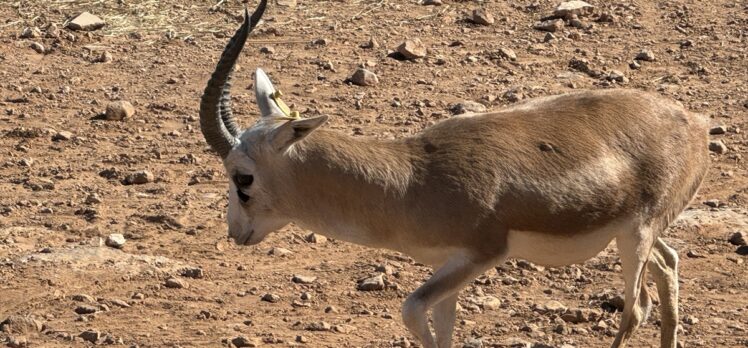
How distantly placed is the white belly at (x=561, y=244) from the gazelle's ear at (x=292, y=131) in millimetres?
1327

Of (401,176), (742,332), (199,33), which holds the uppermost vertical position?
(401,176)

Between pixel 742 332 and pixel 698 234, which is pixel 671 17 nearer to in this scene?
pixel 698 234

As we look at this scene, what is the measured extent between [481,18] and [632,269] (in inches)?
318

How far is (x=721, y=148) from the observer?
13.8 meters

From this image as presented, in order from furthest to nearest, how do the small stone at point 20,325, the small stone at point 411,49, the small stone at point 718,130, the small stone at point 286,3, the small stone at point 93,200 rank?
1. the small stone at point 286,3
2. the small stone at point 411,49
3. the small stone at point 718,130
4. the small stone at point 93,200
5. the small stone at point 20,325

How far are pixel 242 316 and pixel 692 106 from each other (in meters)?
6.28

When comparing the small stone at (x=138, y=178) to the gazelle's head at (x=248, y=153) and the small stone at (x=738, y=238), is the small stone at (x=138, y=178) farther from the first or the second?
the small stone at (x=738, y=238)

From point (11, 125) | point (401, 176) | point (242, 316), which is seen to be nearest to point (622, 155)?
point (401, 176)

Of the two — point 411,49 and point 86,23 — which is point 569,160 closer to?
point 411,49

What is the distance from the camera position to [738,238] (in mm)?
11805

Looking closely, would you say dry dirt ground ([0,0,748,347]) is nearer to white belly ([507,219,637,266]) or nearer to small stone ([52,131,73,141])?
small stone ([52,131,73,141])

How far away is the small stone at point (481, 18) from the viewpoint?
16.9 meters

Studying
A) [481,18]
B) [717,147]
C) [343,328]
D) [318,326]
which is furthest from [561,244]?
[481,18]

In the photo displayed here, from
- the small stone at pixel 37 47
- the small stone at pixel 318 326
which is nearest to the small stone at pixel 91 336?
the small stone at pixel 318 326
